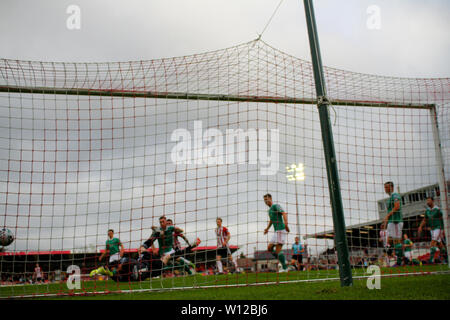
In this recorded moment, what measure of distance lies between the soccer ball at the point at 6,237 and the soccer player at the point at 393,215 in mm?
8263

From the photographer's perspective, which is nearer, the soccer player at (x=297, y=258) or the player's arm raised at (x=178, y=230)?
the player's arm raised at (x=178, y=230)

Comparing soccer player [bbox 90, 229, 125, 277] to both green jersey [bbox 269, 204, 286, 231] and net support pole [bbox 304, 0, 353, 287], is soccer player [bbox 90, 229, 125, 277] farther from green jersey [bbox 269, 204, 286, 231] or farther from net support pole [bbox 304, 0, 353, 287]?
net support pole [bbox 304, 0, 353, 287]

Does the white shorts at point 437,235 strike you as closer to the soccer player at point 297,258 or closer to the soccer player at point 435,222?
the soccer player at point 435,222

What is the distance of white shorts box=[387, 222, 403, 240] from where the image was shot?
8672mm

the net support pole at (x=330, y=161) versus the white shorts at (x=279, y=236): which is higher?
the net support pole at (x=330, y=161)

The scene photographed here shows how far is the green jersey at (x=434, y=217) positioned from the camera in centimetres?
1008

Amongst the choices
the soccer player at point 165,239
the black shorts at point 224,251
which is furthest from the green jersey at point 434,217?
the soccer player at point 165,239

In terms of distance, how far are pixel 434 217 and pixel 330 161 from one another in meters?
6.79

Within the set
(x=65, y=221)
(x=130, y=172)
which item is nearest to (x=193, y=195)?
(x=130, y=172)

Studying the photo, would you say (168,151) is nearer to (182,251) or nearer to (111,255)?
(182,251)

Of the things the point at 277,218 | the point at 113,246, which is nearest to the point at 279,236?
the point at 277,218

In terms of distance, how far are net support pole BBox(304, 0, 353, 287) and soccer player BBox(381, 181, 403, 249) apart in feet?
13.6

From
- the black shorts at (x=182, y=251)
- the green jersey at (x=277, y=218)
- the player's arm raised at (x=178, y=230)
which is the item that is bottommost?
the black shorts at (x=182, y=251)
